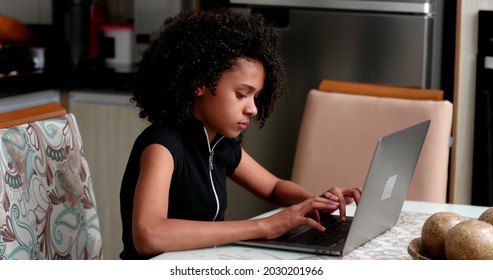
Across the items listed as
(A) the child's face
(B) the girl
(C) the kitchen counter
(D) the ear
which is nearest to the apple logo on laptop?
(B) the girl

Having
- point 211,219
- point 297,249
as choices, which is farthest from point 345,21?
point 297,249

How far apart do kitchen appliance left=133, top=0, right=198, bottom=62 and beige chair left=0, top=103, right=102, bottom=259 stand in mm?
1423

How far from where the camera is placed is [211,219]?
1.79 m

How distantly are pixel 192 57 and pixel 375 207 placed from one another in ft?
1.57

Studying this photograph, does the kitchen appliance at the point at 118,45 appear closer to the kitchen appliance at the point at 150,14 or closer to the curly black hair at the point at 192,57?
the kitchen appliance at the point at 150,14

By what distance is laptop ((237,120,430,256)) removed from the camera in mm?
1405

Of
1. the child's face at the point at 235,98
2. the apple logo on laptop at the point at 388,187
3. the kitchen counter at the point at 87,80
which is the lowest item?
the apple logo on laptop at the point at 388,187

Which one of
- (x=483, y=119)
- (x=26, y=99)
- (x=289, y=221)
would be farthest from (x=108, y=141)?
(x=289, y=221)

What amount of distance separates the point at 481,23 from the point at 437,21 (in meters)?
0.16

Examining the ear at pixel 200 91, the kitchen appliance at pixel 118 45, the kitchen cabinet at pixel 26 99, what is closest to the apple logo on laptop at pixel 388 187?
the ear at pixel 200 91

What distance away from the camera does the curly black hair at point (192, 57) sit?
1709mm

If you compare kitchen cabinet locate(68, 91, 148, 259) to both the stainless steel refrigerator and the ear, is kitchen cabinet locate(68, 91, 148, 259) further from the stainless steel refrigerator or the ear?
the ear

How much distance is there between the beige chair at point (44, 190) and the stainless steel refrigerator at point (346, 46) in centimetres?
123

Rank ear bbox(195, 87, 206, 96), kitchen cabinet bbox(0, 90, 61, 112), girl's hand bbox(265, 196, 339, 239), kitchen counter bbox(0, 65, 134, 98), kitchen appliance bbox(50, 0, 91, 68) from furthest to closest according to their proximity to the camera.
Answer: kitchen appliance bbox(50, 0, 91, 68), kitchen counter bbox(0, 65, 134, 98), kitchen cabinet bbox(0, 90, 61, 112), ear bbox(195, 87, 206, 96), girl's hand bbox(265, 196, 339, 239)
